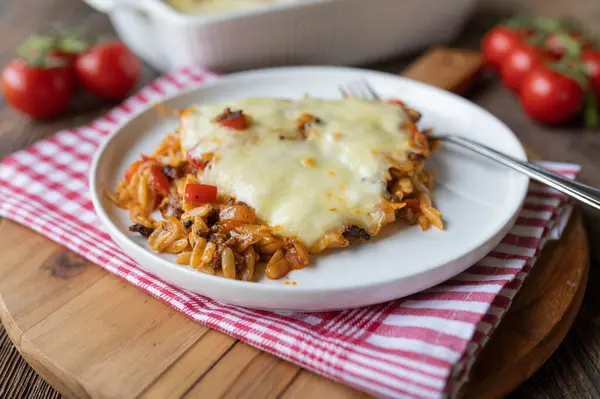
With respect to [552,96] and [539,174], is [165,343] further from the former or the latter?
[552,96]

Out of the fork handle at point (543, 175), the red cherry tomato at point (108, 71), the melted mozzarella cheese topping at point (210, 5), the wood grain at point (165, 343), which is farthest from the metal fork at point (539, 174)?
the red cherry tomato at point (108, 71)

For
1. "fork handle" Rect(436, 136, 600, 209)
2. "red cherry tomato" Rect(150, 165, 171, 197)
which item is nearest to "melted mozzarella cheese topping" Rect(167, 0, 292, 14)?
"red cherry tomato" Rect(150, 165, 171, 197)

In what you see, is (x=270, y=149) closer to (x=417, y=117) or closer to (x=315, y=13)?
(x=417, y=117)

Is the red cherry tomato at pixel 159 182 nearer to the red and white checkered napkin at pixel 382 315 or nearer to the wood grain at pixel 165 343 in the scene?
the red and white checkered napkin at pixel 382 315

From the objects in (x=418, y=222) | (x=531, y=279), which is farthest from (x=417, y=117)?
(x=531, y=279)

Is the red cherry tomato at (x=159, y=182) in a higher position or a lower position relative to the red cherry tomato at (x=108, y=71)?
higher

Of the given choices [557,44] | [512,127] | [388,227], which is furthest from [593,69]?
[388,227]
